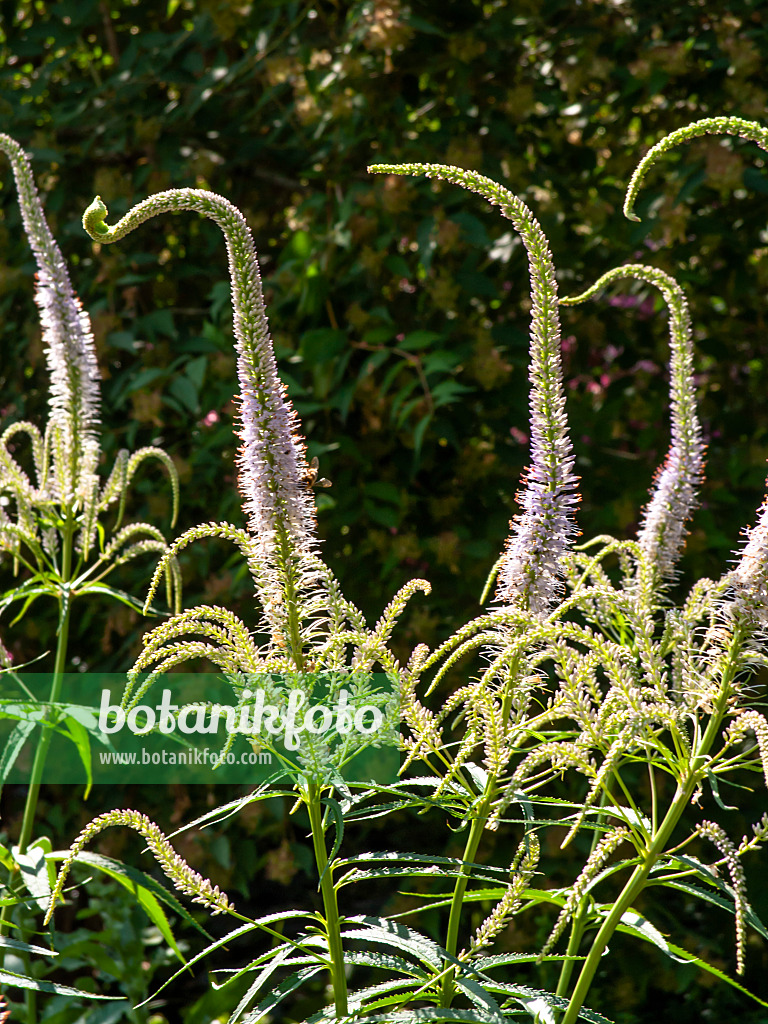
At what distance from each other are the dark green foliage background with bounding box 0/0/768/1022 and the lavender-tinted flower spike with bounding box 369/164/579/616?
134cm

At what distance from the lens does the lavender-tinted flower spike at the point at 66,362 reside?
1.68 metres

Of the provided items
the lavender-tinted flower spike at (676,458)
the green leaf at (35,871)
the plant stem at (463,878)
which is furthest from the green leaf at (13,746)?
the lavender-tinted flower spike at (676,458)

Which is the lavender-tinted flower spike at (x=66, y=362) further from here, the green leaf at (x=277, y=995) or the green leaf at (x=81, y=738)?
the green leaf at (x=277, y=995)

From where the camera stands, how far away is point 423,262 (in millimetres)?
2496

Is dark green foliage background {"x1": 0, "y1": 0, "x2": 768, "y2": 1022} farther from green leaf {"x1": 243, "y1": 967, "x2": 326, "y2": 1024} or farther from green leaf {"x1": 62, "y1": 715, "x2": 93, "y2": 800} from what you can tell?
green leaf {"x1": 243, "y1": 967, "x2": 326, "y2": 1024}

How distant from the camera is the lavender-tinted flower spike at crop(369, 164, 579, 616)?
1000mm

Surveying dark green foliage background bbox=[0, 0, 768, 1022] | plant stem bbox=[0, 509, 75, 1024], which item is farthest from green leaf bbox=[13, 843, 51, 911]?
dark green foliage background bbox=[0, 0, 768, 1022]

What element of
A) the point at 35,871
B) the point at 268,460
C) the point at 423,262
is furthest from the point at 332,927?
the point at 423,262

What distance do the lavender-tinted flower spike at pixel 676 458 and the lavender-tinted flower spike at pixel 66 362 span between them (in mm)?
911

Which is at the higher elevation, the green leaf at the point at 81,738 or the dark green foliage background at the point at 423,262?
the dark green foliage background at the point at 423,262

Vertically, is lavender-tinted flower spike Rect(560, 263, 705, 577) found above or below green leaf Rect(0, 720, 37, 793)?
above

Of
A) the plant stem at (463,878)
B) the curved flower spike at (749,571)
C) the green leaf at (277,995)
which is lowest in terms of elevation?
the green leaf at (277,995)

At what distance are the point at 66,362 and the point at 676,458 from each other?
3.54 ft

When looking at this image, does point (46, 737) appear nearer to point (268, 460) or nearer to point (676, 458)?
point (268, 460)
